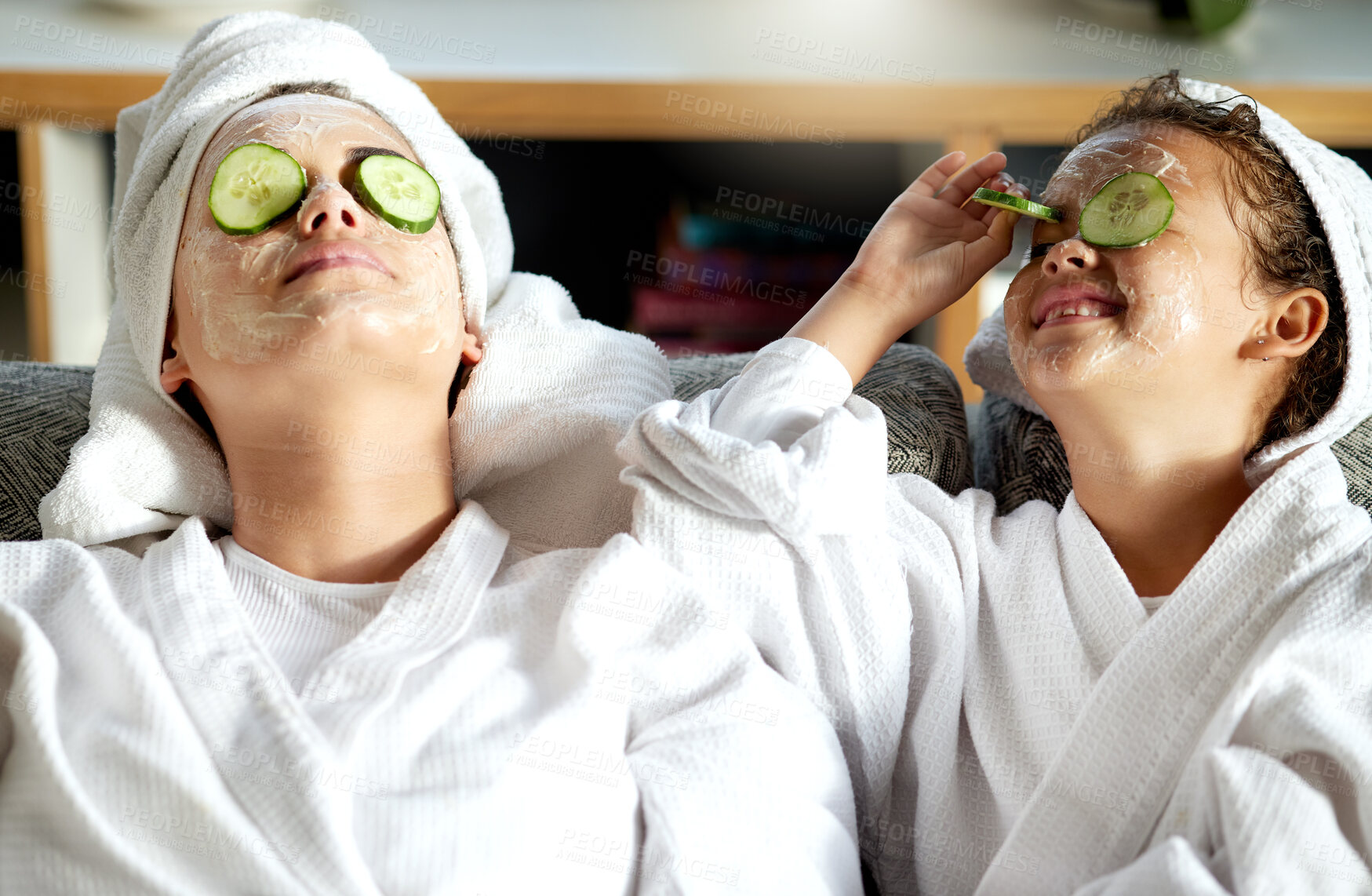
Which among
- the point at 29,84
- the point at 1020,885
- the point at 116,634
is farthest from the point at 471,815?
the point at 29,84

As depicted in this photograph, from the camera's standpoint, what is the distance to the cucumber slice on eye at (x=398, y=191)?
4.07 feet

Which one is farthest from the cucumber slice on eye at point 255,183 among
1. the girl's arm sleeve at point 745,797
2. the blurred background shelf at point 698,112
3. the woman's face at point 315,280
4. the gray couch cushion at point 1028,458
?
the blurred background shelf at point 698,112

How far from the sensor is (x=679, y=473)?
1.25 m

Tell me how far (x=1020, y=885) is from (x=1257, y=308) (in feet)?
2.19

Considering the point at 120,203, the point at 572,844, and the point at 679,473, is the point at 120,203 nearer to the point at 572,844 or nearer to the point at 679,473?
the point at 679,473

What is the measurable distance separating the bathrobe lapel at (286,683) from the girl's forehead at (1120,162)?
781 millimetres

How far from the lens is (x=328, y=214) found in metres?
1.19

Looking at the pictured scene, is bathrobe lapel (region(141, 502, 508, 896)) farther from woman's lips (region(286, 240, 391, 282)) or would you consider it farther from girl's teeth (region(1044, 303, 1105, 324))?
girl's teeth (region(1044, 303, 1105, 324))

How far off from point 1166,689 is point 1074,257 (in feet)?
1.53

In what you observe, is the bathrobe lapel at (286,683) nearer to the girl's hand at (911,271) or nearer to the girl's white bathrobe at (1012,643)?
the girl's white bathrobe at (1012,643)

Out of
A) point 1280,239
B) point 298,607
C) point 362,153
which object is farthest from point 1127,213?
point 298,607

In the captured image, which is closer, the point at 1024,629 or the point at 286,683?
the point at 286,683

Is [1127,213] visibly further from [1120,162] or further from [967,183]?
[967,183]

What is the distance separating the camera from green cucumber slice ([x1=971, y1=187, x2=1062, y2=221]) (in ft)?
4.24
